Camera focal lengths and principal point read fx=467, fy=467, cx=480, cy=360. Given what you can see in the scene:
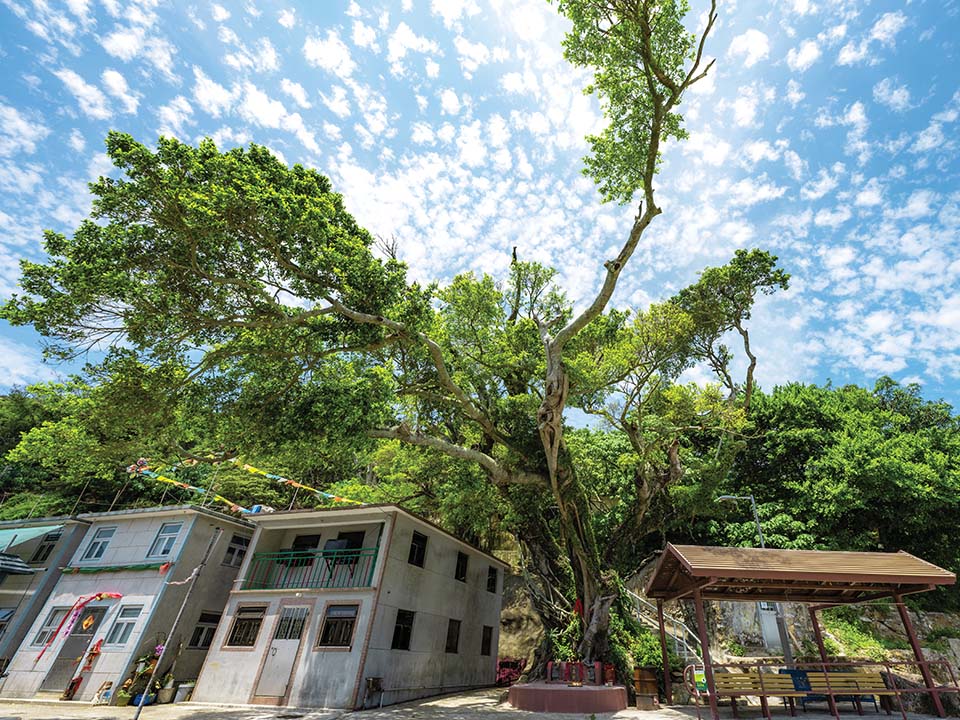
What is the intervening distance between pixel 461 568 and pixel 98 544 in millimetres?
14874

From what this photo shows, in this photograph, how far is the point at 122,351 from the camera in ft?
37.5

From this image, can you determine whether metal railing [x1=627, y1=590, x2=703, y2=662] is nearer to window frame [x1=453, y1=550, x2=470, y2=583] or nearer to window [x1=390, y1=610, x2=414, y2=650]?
window frame [x1=453, y1=550, x2=470, y2=583]

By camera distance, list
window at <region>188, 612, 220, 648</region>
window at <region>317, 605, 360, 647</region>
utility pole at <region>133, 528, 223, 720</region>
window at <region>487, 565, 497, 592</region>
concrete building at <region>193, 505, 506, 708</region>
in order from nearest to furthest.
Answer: concrete building at <region>193, 505, 506, 708</region>, window at <region>317, 605, 360, 647</region>, utility pole at <region>133, 528, 223, 720</region>, window at <region>188, 612, 220, 648</region>, window at <region>487, 565, 497, 592</region>

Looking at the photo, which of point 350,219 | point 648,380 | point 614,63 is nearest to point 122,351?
point 350,219

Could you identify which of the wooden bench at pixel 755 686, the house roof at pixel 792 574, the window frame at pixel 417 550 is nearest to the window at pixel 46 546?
the window frame at pixel 417 550

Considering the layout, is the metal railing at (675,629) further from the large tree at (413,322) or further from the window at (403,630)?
the window at (403,630)

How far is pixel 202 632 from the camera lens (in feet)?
56.6

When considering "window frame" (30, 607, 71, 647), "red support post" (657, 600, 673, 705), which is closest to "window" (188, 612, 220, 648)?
"window frame" (30, 607, 71, 647)

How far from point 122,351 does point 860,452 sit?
28828mm

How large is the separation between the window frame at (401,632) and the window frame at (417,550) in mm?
1480

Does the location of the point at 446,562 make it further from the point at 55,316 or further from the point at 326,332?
the point at 55,316

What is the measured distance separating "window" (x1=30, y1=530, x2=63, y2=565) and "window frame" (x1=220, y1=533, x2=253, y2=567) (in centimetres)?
711

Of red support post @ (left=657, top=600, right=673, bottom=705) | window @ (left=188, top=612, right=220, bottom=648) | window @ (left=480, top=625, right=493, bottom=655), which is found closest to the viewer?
red support post @ (left=657, top=600, right=673, bottom=705)

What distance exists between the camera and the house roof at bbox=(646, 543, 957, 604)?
970 cm
